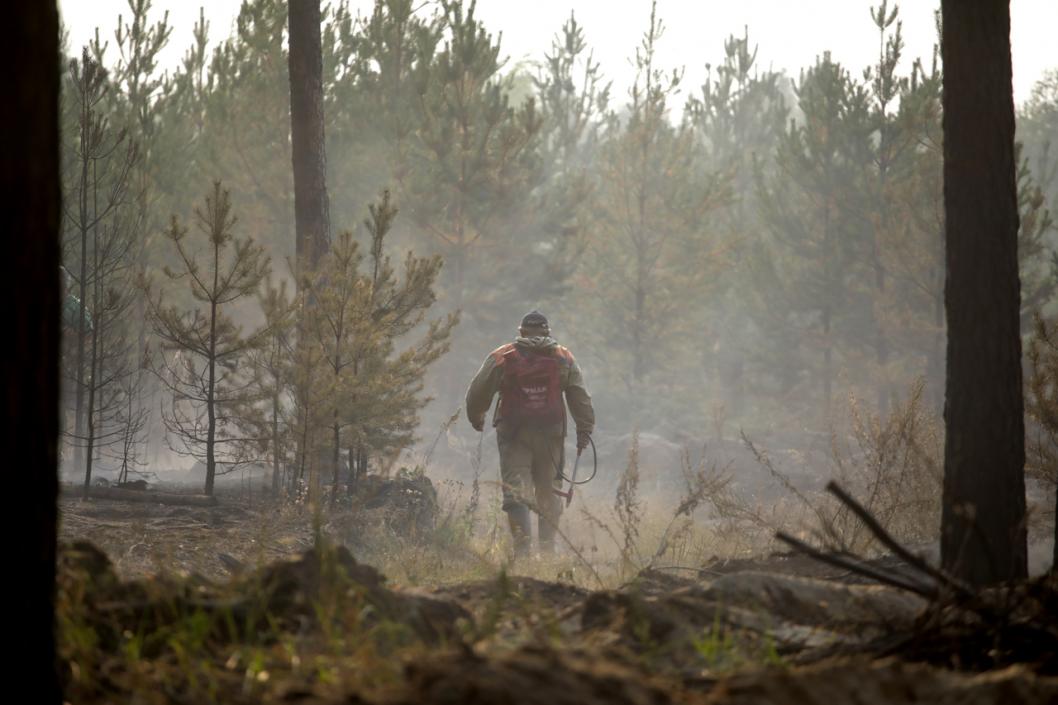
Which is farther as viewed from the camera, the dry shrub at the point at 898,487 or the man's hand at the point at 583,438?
the man's hand at the point at 583,438

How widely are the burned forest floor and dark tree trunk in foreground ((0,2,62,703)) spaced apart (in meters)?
0.25

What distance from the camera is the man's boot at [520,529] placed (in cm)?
868

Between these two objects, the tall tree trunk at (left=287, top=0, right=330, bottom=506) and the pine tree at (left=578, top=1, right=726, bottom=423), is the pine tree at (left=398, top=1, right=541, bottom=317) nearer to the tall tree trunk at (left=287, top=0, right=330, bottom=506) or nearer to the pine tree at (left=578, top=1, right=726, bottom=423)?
the pine tree at (left=578, top=1, right=726, bottom=423)

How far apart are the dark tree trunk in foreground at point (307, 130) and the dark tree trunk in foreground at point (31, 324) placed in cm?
830

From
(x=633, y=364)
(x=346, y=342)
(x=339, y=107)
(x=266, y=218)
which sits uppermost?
(x=339, y=107)

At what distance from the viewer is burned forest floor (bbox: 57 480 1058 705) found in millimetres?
2053

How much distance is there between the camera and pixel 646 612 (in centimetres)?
316

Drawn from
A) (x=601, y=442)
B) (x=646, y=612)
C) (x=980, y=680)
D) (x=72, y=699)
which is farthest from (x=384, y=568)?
(x=601, y=442)

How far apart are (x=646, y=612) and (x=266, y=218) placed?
18.8m

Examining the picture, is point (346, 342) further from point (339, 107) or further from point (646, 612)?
point (339, 107)

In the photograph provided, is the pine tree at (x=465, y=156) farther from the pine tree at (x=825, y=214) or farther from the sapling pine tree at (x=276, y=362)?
the sapling pine tree at (x=276, y=362)

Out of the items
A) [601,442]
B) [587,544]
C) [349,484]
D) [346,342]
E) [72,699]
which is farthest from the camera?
[601,442]

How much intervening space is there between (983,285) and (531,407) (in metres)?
5.42

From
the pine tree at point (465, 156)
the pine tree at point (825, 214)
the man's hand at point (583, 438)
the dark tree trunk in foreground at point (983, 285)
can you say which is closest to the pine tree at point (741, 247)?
the pine tree at point (825, 214)
